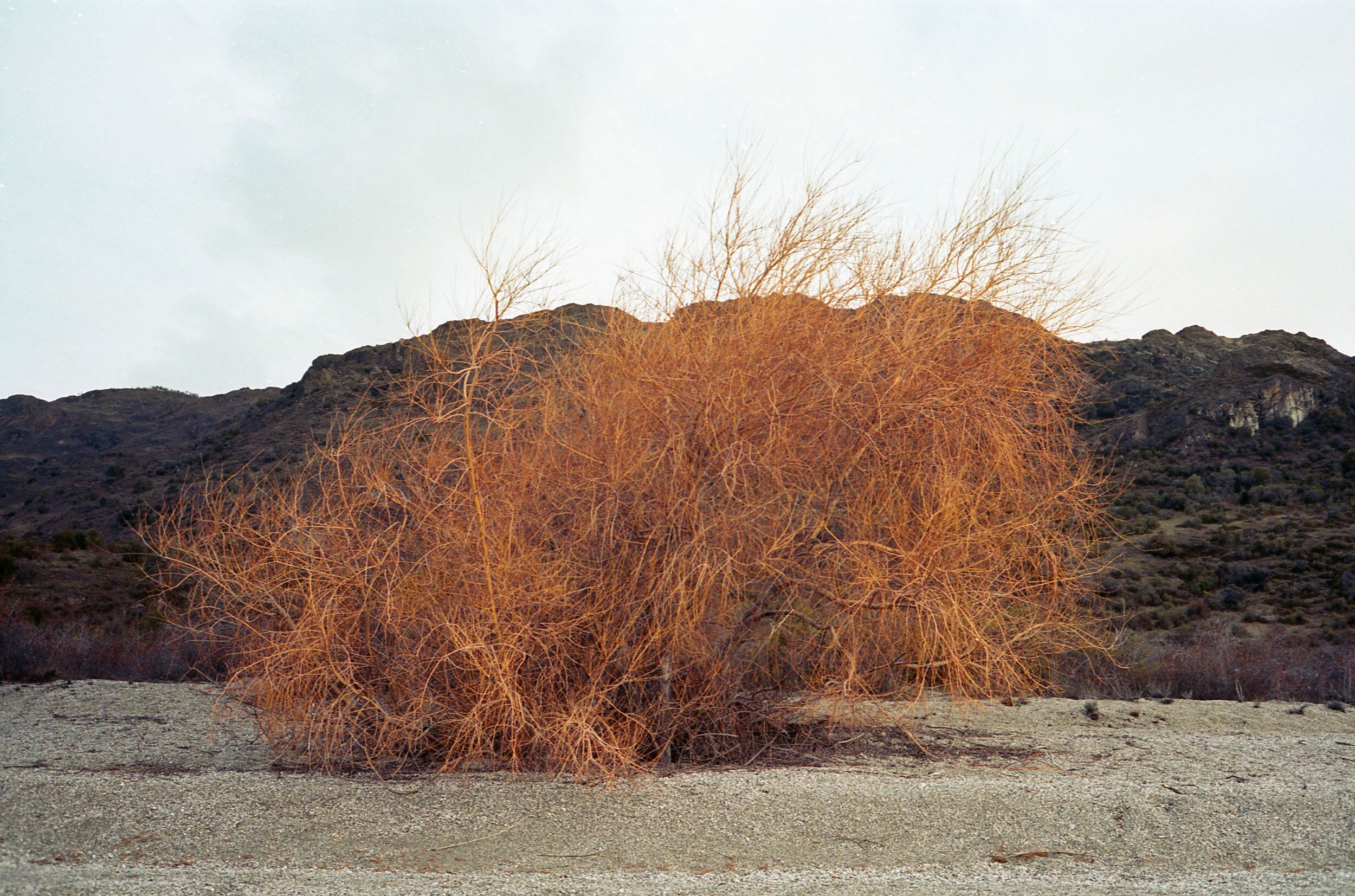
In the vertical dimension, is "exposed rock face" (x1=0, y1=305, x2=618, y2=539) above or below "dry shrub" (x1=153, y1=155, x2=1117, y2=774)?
above

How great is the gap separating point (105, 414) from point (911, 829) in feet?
147

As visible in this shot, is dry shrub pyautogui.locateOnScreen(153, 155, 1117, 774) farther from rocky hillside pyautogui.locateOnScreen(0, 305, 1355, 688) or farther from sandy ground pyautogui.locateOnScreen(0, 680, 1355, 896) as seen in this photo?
rocky hillside pyautogui.locateOnScreen(0, 305, 1355, 688)

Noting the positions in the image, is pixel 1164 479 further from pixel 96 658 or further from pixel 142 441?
pixel 142 441

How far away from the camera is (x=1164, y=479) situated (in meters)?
24.0

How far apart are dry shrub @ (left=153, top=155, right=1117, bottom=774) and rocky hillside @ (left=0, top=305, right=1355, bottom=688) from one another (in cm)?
369

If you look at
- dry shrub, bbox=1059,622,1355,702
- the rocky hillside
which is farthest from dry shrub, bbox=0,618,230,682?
dry shrub, bbox=1059,622,1355,702

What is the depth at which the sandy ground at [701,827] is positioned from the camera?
192 inches

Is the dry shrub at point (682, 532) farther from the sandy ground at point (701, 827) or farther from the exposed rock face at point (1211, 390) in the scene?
the exposed rock face at point (1211, 390)

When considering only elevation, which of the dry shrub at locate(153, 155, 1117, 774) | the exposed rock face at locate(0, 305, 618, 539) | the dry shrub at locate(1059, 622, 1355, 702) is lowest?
the dry shrub at locate(1059, 622, 1355, 702)

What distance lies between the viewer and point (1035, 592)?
300 inches

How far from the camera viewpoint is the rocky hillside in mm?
18734

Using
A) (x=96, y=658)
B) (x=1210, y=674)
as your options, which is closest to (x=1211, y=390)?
(x=1210, y=674)

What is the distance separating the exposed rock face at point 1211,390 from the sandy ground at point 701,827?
1790 centimetres

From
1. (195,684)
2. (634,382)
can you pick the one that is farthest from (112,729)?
(634,382)
